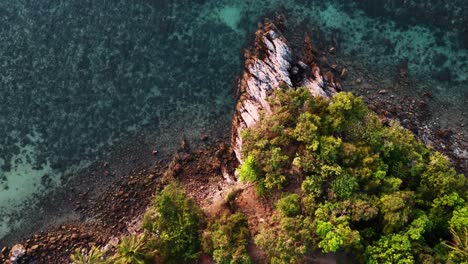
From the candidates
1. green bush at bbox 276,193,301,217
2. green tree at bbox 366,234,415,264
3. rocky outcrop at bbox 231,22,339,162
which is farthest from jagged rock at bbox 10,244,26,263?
green tree at bbox 366,234,415,264

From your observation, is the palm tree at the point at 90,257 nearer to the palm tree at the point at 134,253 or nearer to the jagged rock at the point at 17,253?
the palm tree at the point at 134,253

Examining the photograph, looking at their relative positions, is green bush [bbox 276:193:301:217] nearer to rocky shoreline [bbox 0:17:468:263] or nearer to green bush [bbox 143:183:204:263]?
green bush [bbox 143:183:204:263]

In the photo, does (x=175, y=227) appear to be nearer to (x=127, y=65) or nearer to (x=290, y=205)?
(x=290, y=205)

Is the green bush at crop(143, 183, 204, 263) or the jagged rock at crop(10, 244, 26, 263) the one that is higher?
the jagged rock at crop(10, 244, 26, 263)

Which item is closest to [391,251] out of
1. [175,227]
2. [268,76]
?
[175,227]

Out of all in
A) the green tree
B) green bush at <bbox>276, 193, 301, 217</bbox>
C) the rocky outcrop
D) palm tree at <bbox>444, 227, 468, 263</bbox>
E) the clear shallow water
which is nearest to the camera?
the green tree

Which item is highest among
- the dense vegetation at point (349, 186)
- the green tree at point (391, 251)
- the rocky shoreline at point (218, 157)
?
the rocky shoreline at point (218, 157)

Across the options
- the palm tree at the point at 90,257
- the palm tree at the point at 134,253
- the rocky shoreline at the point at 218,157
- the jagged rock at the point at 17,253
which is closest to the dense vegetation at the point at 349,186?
the rocky shoreline at the point at 218,157
